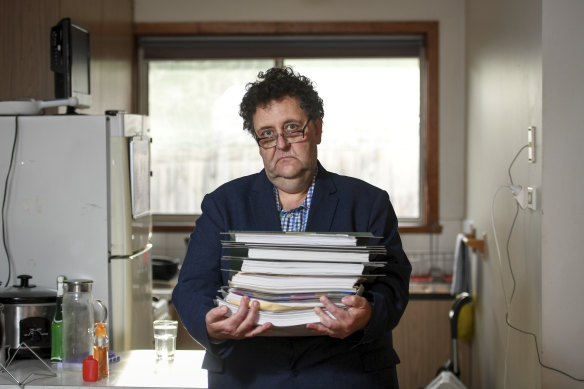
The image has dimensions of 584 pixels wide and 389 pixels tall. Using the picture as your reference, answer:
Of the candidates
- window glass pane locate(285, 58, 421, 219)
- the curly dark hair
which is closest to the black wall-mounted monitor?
the curly dark hair

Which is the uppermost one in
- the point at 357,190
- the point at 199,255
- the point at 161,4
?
the point at 161,4

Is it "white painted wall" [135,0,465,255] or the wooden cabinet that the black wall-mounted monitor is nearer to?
"white painted wall" [135,0,465,255]

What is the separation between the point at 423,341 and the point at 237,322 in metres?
2.83

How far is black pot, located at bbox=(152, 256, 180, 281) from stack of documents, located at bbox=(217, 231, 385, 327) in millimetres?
2844

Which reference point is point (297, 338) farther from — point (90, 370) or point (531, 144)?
point (531, 144)

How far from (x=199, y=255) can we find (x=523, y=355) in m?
1.67

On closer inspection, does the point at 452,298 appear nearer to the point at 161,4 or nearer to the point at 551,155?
the point at 551,155

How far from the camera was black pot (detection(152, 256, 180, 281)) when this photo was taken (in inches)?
166

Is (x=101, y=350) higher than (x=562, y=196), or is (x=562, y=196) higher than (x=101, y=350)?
(x=562, y=196)

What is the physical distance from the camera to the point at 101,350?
2217mm

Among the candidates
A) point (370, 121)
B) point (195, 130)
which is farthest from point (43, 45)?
point (370, 121)

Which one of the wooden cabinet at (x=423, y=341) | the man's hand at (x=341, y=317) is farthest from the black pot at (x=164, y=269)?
the man's hand at (x=341, y=317)

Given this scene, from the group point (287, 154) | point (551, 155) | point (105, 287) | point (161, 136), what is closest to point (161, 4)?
point (161, 136)

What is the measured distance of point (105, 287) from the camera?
2.69m
